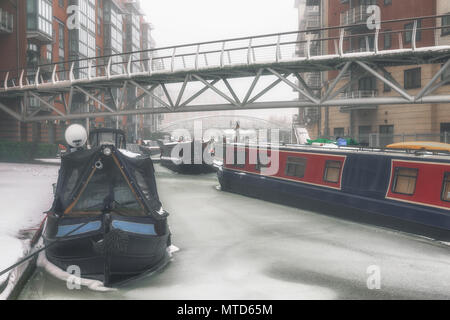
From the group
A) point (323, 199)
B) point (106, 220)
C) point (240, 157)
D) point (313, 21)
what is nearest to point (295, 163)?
point (323, 199)

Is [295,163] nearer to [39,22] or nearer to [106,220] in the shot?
[106,220]

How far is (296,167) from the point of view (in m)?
15.6

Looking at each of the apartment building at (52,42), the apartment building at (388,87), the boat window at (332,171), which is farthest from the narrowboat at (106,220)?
the apartment building at (388,87)

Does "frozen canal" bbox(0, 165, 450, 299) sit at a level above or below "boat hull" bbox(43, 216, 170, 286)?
below

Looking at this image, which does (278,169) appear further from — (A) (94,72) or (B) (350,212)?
(A) (94,72)

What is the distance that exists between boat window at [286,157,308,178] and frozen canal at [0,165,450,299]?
132 centimetres

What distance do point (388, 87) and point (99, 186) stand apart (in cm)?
2740

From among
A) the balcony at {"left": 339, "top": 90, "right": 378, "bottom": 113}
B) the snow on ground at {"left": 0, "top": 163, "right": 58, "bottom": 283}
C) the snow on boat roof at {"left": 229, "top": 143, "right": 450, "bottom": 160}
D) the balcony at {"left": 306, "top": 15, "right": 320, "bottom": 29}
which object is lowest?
the snow on ground at {"left": 0, "top": 163, "right": 58, "bottom": 283}

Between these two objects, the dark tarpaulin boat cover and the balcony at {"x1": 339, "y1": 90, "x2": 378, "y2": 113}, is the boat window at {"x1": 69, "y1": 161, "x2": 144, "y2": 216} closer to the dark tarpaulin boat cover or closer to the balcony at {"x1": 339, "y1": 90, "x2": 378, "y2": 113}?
the dark tarpaulin boat cover

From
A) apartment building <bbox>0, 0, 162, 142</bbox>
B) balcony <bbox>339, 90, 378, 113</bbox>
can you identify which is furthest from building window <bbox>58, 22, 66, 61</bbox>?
balcony <bbox>339, 90, 378, 113</bbox>

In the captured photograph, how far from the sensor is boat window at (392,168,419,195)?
1159cm

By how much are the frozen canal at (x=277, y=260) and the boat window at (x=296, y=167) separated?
132 centimetres
